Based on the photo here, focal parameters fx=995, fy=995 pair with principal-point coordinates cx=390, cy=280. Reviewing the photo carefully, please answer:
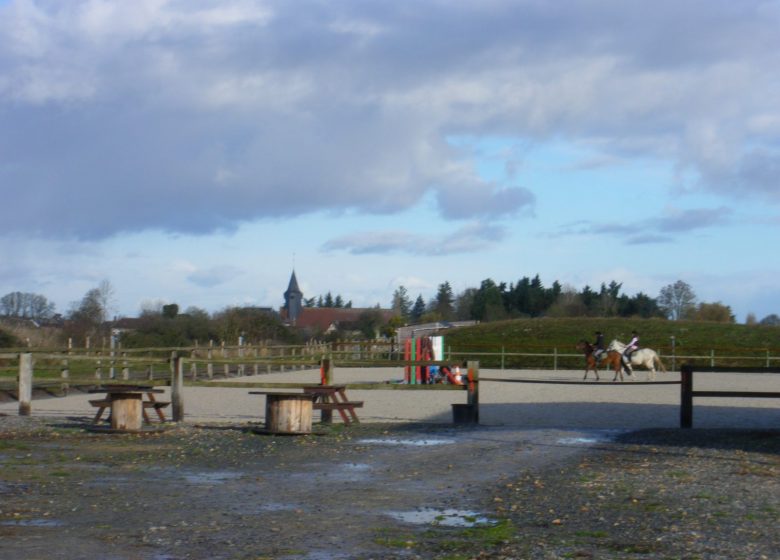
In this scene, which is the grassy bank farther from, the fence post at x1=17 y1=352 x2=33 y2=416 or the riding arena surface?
the riding arena surface

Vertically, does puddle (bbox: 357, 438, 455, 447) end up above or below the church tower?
below

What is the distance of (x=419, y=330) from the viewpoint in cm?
6109

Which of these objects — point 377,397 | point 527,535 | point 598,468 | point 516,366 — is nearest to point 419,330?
point 516,366

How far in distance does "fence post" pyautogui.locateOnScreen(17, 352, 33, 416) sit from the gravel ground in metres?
3.66

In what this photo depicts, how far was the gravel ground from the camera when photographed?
6719mm

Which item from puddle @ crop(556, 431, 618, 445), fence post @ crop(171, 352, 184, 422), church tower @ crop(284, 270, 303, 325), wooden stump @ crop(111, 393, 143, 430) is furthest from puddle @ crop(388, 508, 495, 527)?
church tower @ crop(284, 270, 303, 325)

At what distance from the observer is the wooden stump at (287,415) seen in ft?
47.2

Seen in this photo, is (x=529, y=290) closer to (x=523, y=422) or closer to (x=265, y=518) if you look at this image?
(x=523, y=422)

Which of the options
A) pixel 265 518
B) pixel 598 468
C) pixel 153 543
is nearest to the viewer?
pixel 153 543

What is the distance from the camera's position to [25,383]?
18.2m

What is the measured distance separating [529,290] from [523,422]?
321ft

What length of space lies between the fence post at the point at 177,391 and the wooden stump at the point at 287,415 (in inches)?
108

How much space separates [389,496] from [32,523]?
308 centimetres

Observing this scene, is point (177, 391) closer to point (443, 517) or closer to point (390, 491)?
point (390, 491)
